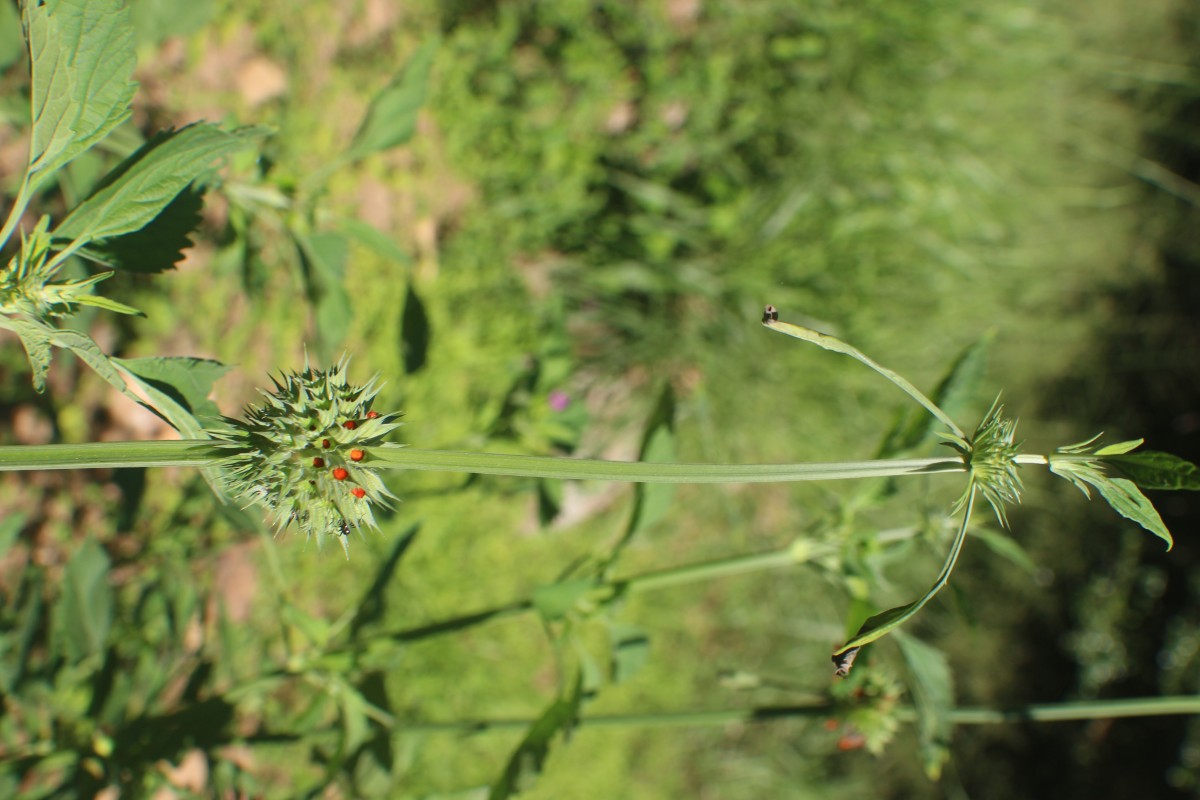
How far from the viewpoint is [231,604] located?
214 centimetres

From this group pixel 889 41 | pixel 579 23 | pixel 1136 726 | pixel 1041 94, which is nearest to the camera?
pixel 579 23

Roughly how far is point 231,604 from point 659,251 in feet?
4.87

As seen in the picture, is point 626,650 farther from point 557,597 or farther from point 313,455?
point 313,455

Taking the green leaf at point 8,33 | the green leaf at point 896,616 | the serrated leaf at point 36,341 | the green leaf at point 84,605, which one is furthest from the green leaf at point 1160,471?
the green leaf at point 8,33

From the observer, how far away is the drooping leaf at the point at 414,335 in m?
1.21

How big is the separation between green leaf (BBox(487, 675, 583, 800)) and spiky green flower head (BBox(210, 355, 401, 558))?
17.8 inches

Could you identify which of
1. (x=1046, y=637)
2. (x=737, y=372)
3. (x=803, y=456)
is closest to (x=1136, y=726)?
(x=1046, y=637)

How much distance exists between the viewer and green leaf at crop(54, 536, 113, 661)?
1.12 m

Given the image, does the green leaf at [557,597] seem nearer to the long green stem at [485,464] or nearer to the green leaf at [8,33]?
the long green stem at [485,464]

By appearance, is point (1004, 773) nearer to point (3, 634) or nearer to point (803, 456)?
point (803, 456)

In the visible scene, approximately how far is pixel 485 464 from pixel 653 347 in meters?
2.11

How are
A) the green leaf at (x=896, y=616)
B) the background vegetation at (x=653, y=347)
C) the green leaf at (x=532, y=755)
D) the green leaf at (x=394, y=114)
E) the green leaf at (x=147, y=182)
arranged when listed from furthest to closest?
the background vegetation at (x=653, y=347) → the green leaf at (x=394, y=114) → the green leaf at (x=532, y=755) → the green leaf at (x=147, y=182) → the green leaf at (x=896, y=616)

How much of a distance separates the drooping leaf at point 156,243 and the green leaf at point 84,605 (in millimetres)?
548

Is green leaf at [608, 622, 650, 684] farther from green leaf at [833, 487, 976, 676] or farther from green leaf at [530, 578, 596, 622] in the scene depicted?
green leaf at [833, 487, 976, 676]
